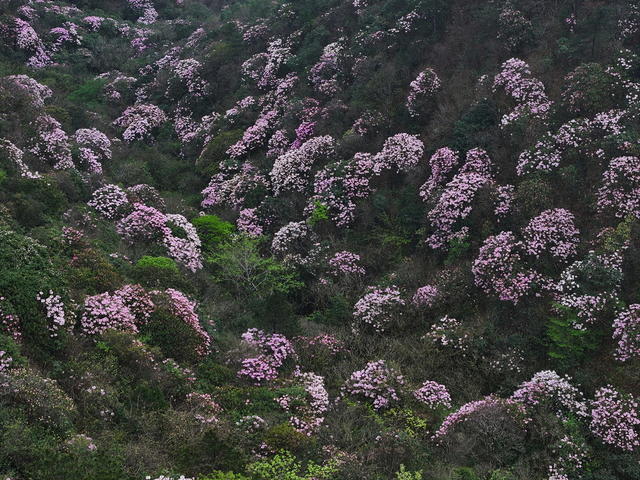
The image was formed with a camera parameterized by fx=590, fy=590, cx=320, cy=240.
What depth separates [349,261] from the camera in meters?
20.6

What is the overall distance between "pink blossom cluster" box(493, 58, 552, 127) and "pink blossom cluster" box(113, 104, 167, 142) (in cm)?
1868

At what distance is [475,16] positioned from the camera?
26.4 metres

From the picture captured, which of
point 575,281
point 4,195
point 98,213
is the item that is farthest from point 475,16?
point 4,195

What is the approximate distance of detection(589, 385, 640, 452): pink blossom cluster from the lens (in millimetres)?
12975

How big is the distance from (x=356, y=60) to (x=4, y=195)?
58.0 feet

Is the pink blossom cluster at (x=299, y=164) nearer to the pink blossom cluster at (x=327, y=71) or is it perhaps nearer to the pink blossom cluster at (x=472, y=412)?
the pink blossom cluster at (x=327, y=71)

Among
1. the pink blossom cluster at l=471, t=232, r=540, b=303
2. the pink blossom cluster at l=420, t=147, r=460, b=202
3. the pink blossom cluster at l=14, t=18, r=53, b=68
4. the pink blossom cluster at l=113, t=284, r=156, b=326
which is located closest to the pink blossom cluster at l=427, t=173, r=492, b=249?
the pink blossom cluster at l=420, t=147, r=460, b=202

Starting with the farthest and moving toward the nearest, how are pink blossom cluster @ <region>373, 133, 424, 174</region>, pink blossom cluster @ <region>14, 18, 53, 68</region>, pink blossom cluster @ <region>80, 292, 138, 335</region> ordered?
pink blossom cluster @ <region>14, 18, 53, 68</region>, pink blossom cluster @ <region>373, 133, 424, 174</region>, pink blossom cluster @ <region>80, 292, 138, 335</region>

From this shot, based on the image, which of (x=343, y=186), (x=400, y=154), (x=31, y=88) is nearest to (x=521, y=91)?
(x=400, y=154)

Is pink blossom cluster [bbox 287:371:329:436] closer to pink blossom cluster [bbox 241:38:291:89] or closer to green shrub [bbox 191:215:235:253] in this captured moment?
green shrub [bbox 191:215:235:253]

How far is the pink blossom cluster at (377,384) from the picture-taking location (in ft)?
48.6

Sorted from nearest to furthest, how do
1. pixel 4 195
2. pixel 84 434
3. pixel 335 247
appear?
pixel 84 434 → pixel 4 195 → pixel 335 247

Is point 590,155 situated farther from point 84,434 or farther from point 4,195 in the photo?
point 4,195

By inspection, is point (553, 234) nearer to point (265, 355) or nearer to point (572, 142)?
point (572, 142)
